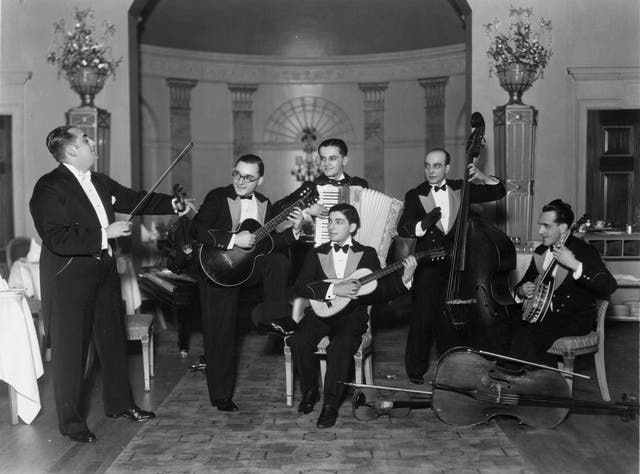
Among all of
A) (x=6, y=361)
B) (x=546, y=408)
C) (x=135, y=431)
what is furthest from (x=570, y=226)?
(x=6, y=361)

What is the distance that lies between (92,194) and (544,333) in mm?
2859

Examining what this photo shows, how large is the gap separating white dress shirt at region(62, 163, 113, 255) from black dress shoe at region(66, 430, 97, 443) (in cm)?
103

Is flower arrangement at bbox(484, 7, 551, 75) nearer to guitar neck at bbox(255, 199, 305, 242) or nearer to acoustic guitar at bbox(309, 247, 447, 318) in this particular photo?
acoustic guitar at bbox(309, 247, 447, 318)

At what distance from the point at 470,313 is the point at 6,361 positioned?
2805 mm

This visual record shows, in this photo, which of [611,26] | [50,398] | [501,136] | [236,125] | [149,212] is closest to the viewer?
[149,212]

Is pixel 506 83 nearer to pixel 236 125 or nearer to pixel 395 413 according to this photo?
pixel 395 413

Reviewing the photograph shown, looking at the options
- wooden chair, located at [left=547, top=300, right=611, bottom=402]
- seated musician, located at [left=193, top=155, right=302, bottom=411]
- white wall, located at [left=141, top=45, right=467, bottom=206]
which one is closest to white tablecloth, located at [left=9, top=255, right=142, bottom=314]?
seated musician, located at [left=193, top=155, right=302, bottom=411]

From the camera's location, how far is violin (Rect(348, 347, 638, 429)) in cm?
445

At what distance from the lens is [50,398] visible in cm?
564

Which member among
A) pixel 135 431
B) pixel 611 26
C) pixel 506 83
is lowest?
pixel 135 431

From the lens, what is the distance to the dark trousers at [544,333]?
511 cm

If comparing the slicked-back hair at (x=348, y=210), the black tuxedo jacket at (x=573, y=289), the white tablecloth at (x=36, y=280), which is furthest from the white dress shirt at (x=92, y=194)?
the black tuxedo jacket at (x=573, y=289)

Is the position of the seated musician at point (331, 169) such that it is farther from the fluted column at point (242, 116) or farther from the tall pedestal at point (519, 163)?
the fluted column at point (242, 116)

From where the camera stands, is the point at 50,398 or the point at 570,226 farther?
the point at 50,398
